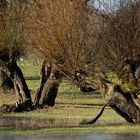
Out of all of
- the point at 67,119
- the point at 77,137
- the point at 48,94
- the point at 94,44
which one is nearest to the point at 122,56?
the point at 94,44

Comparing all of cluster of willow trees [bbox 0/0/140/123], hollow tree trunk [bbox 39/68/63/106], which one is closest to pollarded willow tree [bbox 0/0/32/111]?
hollow tree trunk [bbox 39/68/63/106]

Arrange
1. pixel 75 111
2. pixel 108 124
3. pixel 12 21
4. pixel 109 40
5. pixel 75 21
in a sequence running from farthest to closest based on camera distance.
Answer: pixel 12 21
pixel 75 111
pixel 109 40
pixel 75 21
pixel 108 124

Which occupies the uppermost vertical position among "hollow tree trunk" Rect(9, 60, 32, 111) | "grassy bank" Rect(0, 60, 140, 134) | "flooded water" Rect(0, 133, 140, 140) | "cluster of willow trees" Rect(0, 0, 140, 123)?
"cluster of willow trees" Rect(0, 0, 140, 123)

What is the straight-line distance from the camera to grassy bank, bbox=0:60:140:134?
19.8 meters

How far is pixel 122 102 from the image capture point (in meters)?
20.9

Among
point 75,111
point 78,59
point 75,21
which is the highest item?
point 75,21

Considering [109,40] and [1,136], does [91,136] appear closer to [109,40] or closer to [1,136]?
[1,136]

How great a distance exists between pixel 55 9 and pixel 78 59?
2.89 m

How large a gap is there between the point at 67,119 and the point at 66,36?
3689 mm

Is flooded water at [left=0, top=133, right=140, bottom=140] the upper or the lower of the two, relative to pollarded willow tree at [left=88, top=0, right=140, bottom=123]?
lower

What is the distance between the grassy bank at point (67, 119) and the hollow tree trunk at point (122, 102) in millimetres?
402

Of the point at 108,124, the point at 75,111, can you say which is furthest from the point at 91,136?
the point at 75,111

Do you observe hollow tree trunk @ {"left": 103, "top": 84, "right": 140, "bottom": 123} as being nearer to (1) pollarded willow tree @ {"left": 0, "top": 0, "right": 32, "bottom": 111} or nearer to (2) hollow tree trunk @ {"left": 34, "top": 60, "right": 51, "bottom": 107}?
(1) pollarded willow tree @ {"left": 0, "top": 0, "right": 32, "bottom": 111}

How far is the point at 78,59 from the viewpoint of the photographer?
22266 mm
